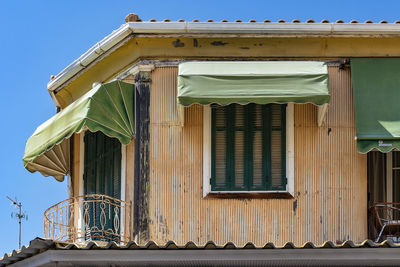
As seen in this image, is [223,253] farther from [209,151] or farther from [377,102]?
[377,102]

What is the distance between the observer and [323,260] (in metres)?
12.2

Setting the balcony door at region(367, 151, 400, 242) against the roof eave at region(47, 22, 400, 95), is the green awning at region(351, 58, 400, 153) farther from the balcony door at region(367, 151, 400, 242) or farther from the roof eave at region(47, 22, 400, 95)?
the balcony door at region(367, 151, 400, 242)

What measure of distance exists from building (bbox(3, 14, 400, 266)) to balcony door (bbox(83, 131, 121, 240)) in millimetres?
43

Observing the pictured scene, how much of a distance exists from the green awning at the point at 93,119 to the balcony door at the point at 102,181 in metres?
0.66

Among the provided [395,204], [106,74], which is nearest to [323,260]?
[395,204]

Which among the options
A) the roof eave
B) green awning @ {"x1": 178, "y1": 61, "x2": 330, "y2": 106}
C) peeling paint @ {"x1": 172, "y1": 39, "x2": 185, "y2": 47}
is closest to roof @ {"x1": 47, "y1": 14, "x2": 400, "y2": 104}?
the roof eave

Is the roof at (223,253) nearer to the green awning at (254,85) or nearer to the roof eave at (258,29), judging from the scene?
the green awning at (254,85)

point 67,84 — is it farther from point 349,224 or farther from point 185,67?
point 349,224

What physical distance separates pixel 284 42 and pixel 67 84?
383cm

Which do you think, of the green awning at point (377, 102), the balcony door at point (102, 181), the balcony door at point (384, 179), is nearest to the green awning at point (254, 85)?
the green awning at point (377, 102)

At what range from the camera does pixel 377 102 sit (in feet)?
44.5

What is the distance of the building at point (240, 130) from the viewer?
13172 millimetres

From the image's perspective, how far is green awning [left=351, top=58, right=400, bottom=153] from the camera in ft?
43.1

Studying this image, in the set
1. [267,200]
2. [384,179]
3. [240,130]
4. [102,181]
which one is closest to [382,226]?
[384,179]
